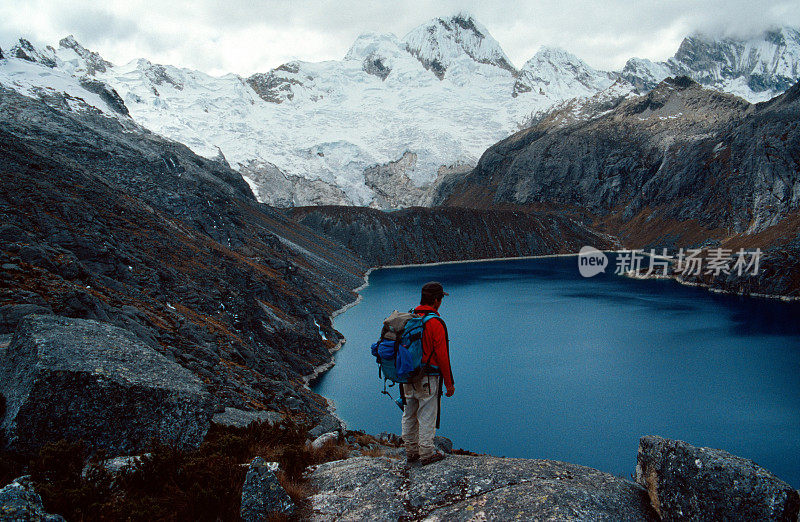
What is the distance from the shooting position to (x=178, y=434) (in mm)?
7980

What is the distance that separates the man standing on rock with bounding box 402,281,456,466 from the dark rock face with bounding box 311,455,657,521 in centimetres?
34

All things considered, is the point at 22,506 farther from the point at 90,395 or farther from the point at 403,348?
the point at 403,348

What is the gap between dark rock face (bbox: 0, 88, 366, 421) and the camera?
1700 centimetres

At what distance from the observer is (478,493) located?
21.1ft

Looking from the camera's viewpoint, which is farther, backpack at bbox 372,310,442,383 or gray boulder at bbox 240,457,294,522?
backpack at bbox 372,310,442,383

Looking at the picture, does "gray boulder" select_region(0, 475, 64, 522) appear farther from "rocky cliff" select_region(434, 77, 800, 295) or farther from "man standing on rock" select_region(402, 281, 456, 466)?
"rocky cliff" select_region(434, 77, 800, 295)

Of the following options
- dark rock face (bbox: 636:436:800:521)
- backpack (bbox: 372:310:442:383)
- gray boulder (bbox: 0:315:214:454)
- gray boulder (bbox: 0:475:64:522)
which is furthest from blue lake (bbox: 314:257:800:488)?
gray boulder (bbox: 0:475:64:522)

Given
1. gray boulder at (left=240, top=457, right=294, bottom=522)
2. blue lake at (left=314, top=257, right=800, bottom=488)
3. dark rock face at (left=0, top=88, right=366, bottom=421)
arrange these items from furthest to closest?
blue lake at (left=314, top=257, right=800, bottom=488) → dark rock face at (left=0, top=88, right=366, bottom=421) → gray boulder at (left=240, top=457, right=294, bottom=522)

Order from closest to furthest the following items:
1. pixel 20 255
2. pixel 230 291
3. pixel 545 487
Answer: pixel 545 487 → pixel 20 255 → pixel 230 291

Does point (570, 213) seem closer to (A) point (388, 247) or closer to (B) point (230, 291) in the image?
(A) point (388, 247)

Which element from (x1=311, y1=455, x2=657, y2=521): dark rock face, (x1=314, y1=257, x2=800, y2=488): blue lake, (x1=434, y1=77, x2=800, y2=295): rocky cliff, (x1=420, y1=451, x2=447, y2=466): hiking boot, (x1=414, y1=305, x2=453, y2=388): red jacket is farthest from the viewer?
(x1=434, y1=77, x2=800, y2=295): rocky cliff

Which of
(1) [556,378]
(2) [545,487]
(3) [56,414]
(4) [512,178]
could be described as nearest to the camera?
(2) [545,487]

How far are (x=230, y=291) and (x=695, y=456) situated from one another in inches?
1281

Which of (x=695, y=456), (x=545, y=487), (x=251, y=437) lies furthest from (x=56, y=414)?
(x=695, y=456)
